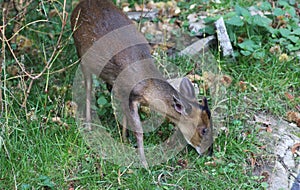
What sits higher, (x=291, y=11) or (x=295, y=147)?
(x=291, y=11)

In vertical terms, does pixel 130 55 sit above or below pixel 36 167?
above

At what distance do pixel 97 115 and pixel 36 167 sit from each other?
100 centimetres

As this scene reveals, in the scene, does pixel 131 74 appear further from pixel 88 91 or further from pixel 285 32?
pixel 285 32

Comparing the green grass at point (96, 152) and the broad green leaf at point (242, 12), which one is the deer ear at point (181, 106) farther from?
the broad green leaf at point (242, 12)

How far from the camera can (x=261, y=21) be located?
6574mm

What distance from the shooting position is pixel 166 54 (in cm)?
639

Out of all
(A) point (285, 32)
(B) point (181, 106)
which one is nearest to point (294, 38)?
(A) point (285, 32)

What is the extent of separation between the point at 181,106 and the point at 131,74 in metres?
0.54

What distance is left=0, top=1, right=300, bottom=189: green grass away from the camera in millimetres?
4809

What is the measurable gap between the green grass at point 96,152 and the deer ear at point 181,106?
384 mm

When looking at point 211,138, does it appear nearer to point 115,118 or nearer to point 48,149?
point 115,118

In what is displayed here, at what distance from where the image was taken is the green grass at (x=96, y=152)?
4809 mm

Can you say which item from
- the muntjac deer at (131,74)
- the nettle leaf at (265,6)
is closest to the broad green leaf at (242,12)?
the nettle leaf at (265,6)

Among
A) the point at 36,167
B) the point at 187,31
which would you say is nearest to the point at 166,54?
the point at 187,31
